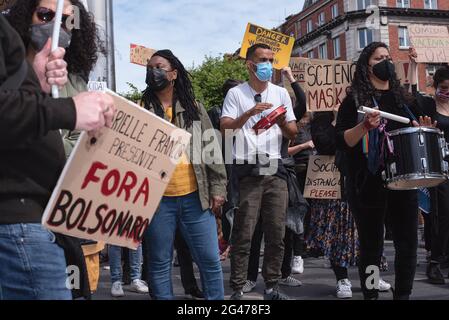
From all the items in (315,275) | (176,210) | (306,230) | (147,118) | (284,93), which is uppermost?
(284,93)

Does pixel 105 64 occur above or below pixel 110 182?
above

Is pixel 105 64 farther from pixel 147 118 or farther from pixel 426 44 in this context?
pixel 147 118

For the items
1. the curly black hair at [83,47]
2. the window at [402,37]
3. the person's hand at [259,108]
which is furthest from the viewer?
the window at [402,37]

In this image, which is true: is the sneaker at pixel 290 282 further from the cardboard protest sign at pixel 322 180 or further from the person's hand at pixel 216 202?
the person's hand at pixel 216 202

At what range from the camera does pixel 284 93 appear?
17.6ft

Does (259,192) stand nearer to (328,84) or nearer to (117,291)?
(117,291)

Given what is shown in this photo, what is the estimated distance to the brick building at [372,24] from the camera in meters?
49.6

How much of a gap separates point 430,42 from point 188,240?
5590 millimetres

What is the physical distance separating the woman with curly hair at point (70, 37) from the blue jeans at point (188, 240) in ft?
2.74

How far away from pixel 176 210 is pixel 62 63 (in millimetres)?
1955

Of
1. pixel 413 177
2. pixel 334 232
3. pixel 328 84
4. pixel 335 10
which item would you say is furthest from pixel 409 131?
pixel 335 10

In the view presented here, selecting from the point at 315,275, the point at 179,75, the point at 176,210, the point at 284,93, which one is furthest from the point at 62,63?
the point at 315,275

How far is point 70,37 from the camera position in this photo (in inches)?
100

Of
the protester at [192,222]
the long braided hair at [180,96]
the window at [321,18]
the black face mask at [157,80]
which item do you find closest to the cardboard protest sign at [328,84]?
the long braided hair at [180,96]
